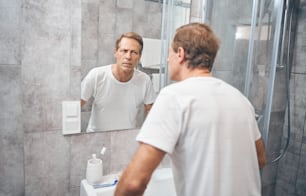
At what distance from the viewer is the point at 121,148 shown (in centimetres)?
152

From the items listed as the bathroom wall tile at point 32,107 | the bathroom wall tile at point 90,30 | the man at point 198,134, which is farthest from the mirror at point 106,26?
the man at point 198,134

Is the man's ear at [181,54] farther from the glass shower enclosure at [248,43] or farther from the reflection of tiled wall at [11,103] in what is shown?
the reflection of tiled wall at [11,103]

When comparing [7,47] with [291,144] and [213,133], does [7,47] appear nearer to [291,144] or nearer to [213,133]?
[213,133]

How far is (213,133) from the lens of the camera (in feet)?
2.85

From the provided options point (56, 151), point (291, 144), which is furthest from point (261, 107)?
point (56, 151)

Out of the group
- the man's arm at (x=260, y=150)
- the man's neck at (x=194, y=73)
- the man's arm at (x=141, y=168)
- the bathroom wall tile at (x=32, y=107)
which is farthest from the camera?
the bathroom wall tile at (x=32, y=107)

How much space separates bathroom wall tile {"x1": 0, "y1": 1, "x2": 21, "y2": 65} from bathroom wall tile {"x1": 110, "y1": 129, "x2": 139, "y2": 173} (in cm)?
66

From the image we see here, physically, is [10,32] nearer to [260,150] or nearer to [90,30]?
[90,30]

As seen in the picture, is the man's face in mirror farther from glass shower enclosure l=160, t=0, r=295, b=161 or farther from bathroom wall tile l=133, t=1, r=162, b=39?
glass shower enclosure l=160, t=0, r=295, b=161

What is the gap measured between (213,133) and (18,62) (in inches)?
37.4

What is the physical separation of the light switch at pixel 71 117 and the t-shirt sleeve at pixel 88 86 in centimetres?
6

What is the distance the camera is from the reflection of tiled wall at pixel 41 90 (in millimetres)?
1188

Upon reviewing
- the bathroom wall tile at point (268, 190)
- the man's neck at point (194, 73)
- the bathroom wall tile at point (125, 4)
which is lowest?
the bathroom wall tile at point (268, 190)

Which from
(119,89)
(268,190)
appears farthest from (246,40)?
(268,190)
